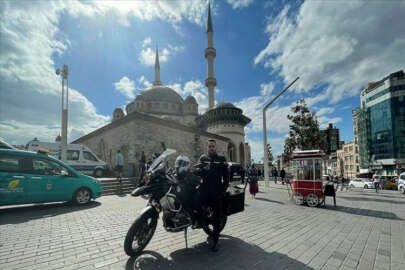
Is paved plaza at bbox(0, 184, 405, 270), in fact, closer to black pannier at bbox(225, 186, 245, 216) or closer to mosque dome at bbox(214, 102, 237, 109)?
black pannier at bbox(225, 186, 245, 216)

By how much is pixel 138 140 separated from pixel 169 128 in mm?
4115

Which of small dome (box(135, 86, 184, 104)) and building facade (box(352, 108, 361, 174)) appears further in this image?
building facade (box(352, 108, 361, 174))

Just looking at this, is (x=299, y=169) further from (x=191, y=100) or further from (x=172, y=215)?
(x=191, y=100)

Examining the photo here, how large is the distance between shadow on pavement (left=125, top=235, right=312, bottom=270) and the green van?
5.59 m

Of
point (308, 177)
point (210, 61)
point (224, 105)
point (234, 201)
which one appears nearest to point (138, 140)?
point (308, 177)

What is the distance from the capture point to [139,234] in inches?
136

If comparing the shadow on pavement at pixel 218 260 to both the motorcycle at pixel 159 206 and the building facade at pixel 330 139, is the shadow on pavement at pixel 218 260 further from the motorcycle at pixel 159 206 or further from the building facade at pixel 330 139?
the building facade at pixel 330 139

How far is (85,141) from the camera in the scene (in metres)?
26.1

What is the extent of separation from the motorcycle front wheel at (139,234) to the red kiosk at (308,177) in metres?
7.40

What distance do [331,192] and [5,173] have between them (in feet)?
39.3

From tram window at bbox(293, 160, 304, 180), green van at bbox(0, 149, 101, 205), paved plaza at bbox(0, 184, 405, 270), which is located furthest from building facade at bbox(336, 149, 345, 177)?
green van at bbox(0, 149, 101, 205)

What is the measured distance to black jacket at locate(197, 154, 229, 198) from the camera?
388cm

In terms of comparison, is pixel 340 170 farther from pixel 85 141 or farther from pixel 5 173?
pixel 5 173

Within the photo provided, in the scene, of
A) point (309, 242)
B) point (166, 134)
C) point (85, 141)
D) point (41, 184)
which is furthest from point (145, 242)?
point (85, 141)
